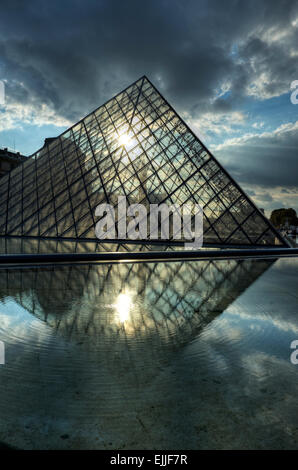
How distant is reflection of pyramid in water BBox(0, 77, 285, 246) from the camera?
1516 centimetres

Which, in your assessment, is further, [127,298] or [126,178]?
[126,178]

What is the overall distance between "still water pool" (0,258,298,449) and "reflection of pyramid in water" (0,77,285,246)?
35.1 feet

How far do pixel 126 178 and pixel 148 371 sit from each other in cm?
1660

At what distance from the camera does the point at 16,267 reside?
7.68m

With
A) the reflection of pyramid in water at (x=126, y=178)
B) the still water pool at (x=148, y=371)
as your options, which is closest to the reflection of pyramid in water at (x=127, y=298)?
the still water pool at (x=148, y=371)

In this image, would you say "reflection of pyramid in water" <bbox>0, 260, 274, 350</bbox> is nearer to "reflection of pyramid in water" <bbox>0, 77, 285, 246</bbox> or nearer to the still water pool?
the still water pool

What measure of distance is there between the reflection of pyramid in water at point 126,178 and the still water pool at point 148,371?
10.7 m

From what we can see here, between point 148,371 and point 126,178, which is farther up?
point 126,178

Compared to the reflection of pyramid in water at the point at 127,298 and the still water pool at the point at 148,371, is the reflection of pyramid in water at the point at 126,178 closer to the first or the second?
the reflection of pyramid in water at the point at 127,298

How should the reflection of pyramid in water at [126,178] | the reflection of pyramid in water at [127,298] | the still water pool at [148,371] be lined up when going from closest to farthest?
the still water pool at [148,371]
the reflection of pyramid in water at [127,298]
the reflection of pyramid in water at [126,178]

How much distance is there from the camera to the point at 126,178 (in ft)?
59.5

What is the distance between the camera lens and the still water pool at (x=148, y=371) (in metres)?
1.55

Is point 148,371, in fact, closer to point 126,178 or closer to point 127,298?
point 127,298

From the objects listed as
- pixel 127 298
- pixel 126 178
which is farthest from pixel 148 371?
pixel 126 178
